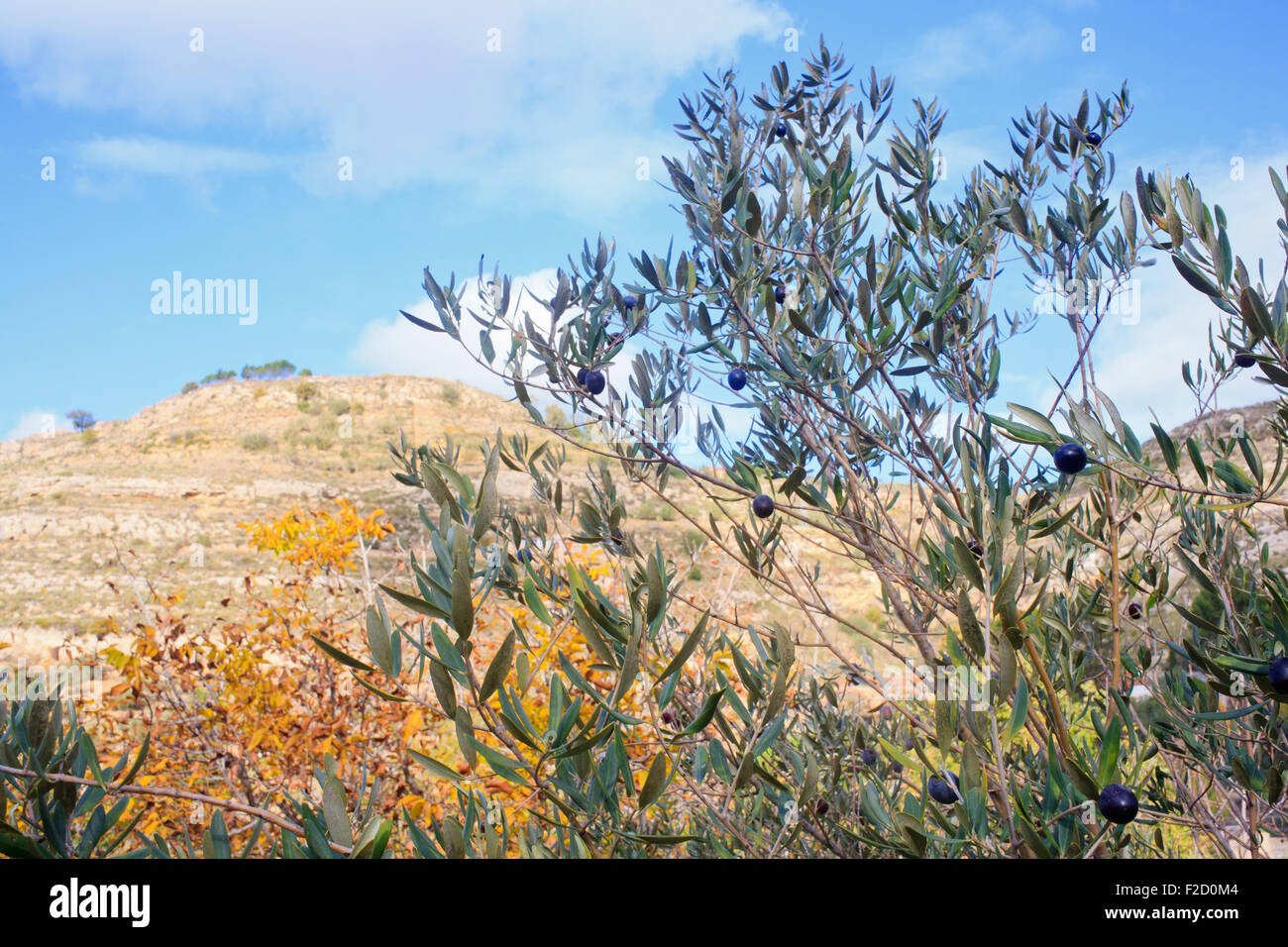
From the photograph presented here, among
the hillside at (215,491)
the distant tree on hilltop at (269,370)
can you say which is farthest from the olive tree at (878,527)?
the distant tree on hilltop at (269,370)

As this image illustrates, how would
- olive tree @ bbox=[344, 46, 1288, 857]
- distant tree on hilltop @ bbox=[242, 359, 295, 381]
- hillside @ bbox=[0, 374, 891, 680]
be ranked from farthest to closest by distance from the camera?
1. distant tree on hilltop @ bbox=[242, 359, 295, 381]
2. hillside @ bbox=[0, 374, 891, 680]
3. olive tree @ bbox=[344, 46, 1288, 857]

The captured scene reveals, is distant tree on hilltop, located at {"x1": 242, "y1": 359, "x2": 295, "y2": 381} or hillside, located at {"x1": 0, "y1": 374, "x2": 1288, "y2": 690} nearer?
hillside, located at {"x1": 0, "y1": 374, "x2": 1288, "y2": 690}

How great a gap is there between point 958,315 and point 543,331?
1148 mm

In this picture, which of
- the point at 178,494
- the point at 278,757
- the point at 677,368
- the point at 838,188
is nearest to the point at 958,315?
the point at 838,188

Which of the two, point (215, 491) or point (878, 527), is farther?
point (215, 491)

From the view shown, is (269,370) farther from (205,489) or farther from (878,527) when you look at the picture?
(878,527)

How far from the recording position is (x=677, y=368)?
2.38 m

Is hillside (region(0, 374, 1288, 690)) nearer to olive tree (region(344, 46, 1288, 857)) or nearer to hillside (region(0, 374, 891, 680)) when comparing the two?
hillside (region(0, 374, 891, 680))

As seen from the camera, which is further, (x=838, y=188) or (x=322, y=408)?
(x=322, y=408)

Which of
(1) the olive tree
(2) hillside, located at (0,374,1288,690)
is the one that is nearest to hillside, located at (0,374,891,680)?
(2) hillside, located at (0,374,1288,690)

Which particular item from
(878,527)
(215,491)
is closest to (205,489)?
(215,491)

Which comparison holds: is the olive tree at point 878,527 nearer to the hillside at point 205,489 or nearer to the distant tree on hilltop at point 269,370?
the hillside at point 205,489

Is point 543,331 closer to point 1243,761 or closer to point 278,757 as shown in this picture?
point 1243,761

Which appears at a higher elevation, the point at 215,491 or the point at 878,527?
the point at 215,491
